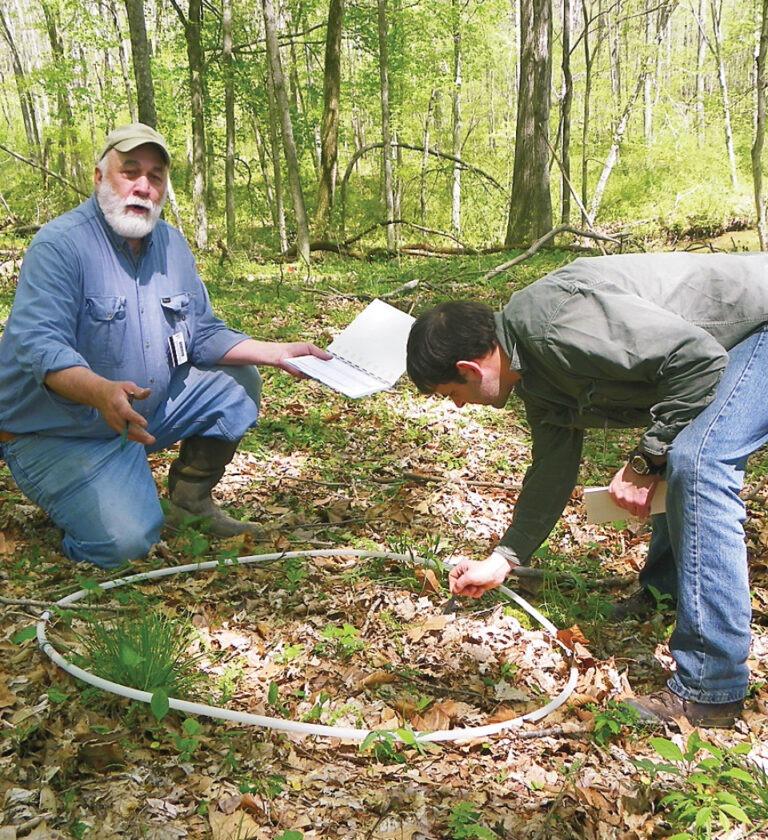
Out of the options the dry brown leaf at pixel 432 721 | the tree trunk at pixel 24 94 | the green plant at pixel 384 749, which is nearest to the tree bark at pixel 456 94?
the tree trunk at pixel 24 94

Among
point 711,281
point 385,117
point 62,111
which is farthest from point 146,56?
point 62,111

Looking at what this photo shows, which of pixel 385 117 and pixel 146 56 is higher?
pixel 146 56

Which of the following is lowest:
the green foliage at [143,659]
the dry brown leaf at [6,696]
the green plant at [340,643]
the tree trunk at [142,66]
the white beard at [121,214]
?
the green plant at [340,643]

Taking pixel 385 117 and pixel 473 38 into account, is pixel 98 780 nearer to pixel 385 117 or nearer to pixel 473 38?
pixel 385 117

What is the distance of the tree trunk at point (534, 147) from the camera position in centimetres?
1131

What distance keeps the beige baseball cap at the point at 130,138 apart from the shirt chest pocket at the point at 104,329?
69 cm

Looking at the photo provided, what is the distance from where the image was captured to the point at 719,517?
2143 mm

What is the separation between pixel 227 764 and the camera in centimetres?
208

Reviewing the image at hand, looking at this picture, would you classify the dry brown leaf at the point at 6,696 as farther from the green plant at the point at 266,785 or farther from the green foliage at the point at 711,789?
the green foliage at the point at 711,789

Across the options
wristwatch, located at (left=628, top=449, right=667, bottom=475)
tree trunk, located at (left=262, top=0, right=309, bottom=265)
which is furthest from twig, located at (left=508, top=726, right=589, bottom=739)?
tree trunk, located at (left=262, top=0, right=309, bottom=265)

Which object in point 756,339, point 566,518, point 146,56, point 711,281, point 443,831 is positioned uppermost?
point 146,56

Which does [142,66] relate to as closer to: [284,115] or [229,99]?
[284,115]

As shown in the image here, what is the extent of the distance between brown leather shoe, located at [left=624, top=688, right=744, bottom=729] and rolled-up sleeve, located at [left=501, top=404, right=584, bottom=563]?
626 mm

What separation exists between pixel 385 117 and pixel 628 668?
11.7m
